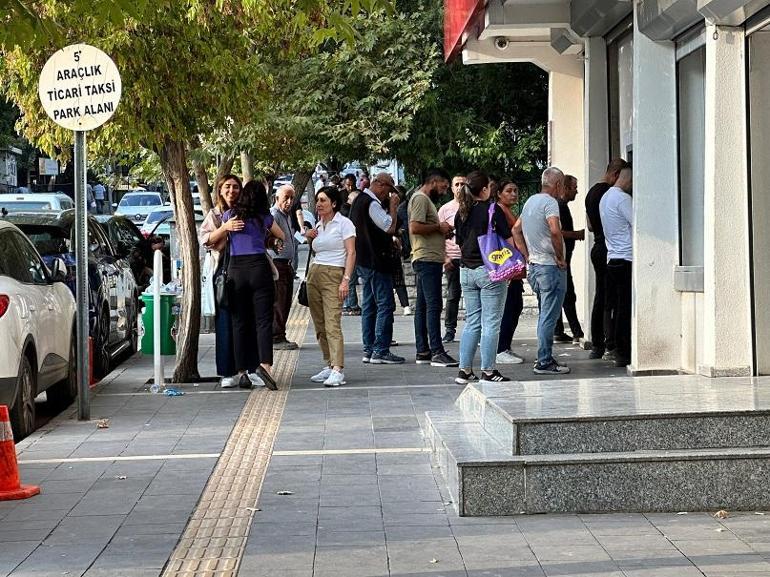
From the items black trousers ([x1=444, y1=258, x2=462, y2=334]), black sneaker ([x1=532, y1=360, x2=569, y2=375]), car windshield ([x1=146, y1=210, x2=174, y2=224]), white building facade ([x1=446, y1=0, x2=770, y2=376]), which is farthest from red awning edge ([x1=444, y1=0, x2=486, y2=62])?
car windshield ([x1=146, y1=210, x2=174, y2=224])

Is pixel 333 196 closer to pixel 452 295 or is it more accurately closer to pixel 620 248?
pixel 620 248

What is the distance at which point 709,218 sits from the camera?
36.5ft

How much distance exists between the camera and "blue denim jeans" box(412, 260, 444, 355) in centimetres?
1388

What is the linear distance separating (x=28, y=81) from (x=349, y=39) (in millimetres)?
5515

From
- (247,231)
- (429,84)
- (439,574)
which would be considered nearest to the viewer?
(439,574)

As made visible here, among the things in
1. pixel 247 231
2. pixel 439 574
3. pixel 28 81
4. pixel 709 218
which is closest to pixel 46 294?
pixel 247 231

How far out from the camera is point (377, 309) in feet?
46.8

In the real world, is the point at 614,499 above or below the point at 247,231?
below

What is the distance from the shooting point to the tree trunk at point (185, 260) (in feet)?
43.2

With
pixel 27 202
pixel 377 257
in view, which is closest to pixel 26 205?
pixel 27 202

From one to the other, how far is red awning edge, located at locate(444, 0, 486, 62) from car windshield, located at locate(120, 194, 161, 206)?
35.4m

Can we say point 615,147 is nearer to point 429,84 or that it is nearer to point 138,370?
point 138,370

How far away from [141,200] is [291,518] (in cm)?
4876

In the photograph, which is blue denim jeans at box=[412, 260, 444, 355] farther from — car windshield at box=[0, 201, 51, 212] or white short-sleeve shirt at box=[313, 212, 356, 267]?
car windshield at box=[0, 201, 51, 212]
